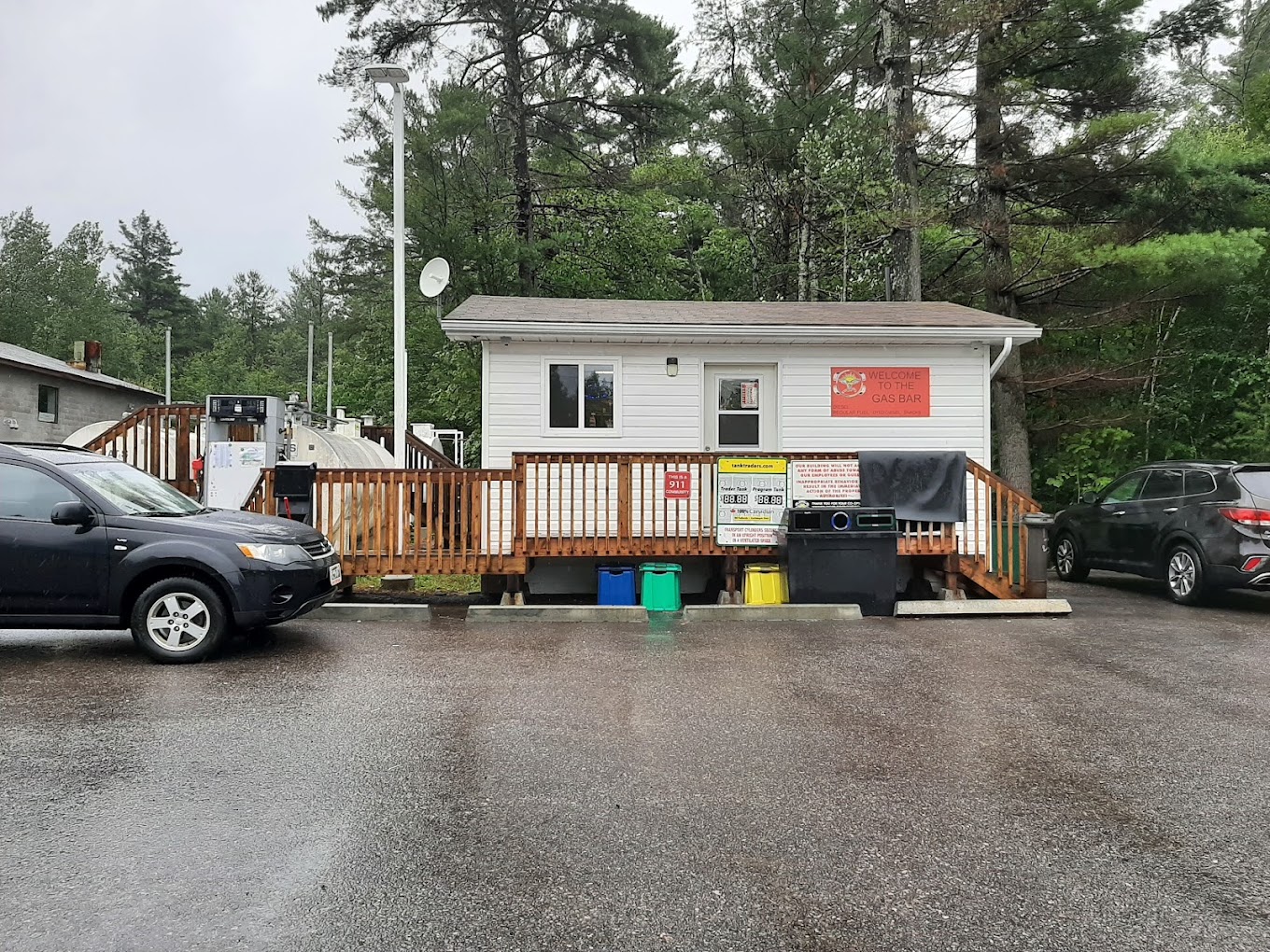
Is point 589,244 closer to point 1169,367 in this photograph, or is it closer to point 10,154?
point 1169,367

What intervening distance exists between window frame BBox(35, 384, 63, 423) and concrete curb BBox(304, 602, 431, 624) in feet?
66.7

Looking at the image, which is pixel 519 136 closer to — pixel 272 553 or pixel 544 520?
pixel 544 520

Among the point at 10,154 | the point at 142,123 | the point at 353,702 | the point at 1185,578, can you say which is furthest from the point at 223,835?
the point at 10,154

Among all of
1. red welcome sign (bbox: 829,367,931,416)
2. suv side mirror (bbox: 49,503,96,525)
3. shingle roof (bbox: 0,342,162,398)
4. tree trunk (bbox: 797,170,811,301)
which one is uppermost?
tree trunk (bbox: 797,170,811,301)

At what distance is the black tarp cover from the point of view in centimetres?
924

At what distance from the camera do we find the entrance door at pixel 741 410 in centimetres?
1076

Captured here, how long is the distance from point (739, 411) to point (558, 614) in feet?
12.9

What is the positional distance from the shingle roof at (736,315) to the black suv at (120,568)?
442 centimetres

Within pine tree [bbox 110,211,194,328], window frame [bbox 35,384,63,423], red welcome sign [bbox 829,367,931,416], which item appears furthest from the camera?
pine tree [bbox 110,211,194,328]

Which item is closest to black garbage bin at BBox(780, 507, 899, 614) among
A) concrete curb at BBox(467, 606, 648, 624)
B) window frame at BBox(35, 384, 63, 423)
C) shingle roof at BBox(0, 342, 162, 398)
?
concrete curb at BBox(467, 606, 648, 624)

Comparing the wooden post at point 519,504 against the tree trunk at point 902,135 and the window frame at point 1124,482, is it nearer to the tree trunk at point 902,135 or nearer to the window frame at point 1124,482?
the window frame at point 1124,482

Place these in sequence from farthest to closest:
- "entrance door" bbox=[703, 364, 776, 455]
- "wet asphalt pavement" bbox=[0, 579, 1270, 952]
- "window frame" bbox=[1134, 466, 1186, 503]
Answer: "entrance door" bbox=[703, 364, 776, 455]
"window frame" bbox=[1134, 466, 1186, 503]
"wet asphalt pavement" bbox=[0, 579, 1270, 952]

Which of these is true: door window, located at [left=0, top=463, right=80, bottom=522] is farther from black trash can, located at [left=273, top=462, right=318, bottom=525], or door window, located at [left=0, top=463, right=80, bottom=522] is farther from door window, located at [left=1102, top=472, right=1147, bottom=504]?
door window, located at [left=1102, top=472, right=1147, bottom=504]

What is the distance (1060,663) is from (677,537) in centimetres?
412
